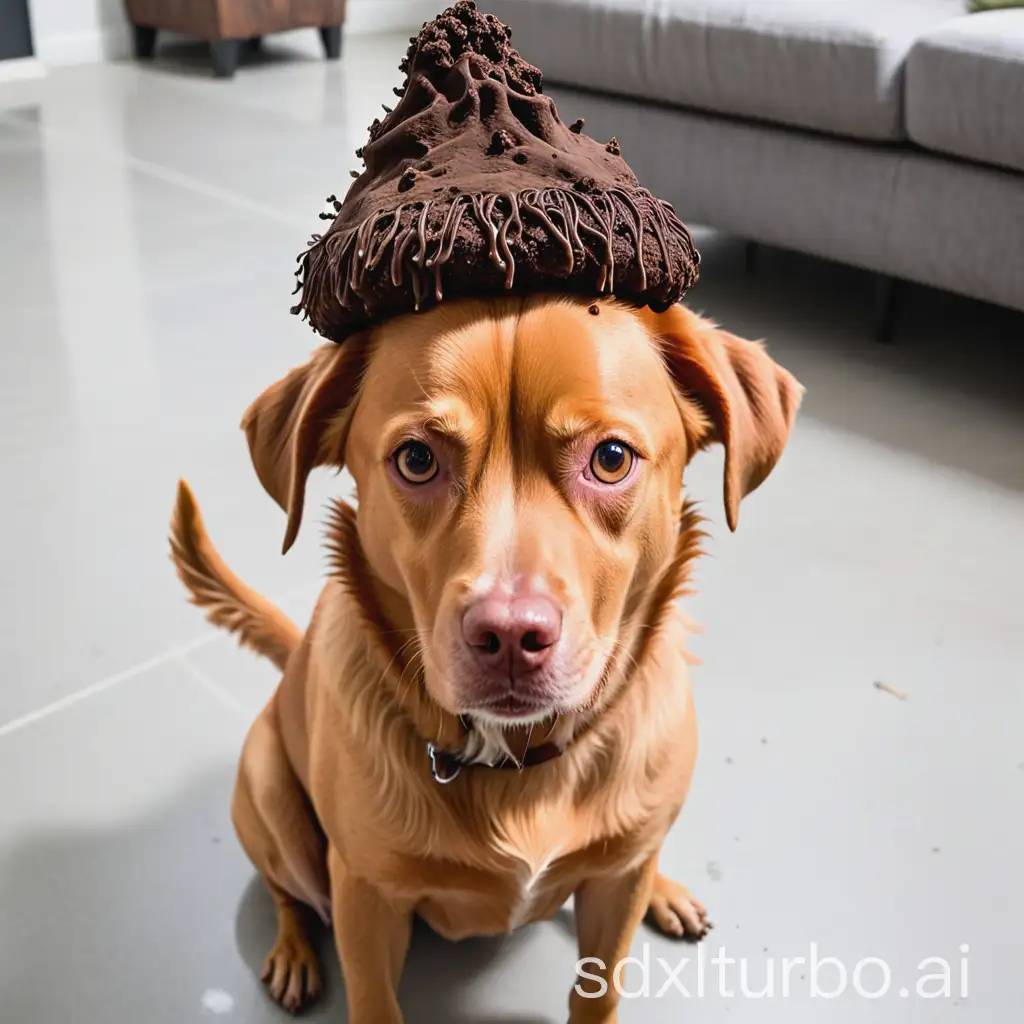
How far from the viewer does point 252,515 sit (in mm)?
2225

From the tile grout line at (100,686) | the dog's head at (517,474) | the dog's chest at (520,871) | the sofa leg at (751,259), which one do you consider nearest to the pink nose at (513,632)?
the dog's head at (517,474)

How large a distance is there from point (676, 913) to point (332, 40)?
5589 mm

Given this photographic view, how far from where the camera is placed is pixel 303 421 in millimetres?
1068

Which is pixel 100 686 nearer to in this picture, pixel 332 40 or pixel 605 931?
pixel 605 931

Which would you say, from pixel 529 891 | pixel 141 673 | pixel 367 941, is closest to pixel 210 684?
pixel 141 673

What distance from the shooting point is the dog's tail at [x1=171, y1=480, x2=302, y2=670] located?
133cm

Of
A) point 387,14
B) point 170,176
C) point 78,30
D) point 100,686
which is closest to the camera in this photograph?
point 100,686

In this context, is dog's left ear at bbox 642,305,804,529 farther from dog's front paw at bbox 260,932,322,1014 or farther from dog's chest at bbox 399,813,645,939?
dog's front paw at bbox 260,932,322,1014

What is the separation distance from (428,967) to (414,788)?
0.41 meters

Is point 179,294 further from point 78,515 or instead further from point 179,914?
point 179,914

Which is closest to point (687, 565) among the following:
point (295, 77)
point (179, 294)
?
point (179, 294)

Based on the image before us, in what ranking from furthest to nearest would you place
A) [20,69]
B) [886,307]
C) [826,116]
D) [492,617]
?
1. [20,69]
2. [886,307]
3. [826,116]
4. [492,617]

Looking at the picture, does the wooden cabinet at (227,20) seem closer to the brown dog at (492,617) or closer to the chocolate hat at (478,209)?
the brown dog at (492,617)

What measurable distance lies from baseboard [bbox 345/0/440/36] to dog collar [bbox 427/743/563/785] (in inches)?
251
